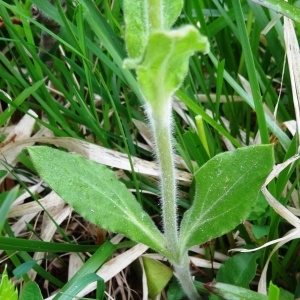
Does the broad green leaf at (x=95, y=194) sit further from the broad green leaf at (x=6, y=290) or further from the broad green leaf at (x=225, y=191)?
the broad green leaf at (x=6, y=290)

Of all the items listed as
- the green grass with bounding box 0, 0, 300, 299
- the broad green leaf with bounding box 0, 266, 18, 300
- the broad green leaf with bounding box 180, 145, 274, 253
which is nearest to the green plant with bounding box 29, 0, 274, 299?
the broad green leaf with bounding box 180, 145, 274, 253

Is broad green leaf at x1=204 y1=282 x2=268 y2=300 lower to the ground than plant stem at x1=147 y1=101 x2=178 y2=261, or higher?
lower

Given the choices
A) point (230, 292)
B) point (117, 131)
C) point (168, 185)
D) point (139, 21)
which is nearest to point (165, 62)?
point (139, 21)

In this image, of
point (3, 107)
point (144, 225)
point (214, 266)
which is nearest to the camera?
point (144, 225)

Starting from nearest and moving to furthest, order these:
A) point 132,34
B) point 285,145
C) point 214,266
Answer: point 132,34
point 214,266
point 285,145

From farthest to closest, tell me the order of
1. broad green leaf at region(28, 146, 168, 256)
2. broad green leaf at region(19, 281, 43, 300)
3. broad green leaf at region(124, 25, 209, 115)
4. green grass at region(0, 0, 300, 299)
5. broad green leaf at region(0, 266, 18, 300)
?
1. green grass at region(0, 0, 300, 299)
2. broad green leaf at region(28, 146, 168, 256)
3. broad green leaf at region(19, 281, 43, 300)
4. broad green leaf at region(0, 266, 18, 300)
5. broad green leaf at region(124, 25, 209, 115)

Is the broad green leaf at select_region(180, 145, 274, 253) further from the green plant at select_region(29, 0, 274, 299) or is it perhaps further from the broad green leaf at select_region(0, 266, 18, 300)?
the broad green leaf at select_region(0, 266, 18, 300)

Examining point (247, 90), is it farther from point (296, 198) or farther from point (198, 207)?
point (198, 207)

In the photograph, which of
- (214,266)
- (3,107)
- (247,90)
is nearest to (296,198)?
(214,266)

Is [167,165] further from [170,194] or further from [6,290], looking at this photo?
[6,290]
